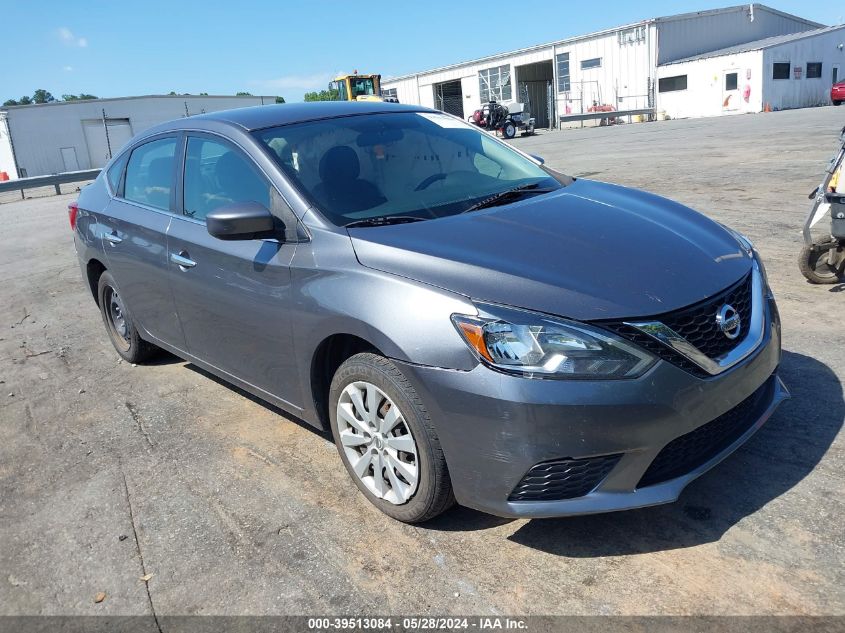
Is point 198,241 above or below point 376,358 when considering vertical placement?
above

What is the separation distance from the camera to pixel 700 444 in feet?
8.60

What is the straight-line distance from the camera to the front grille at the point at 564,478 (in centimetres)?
245

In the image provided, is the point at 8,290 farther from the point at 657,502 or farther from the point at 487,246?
the point at 657,502

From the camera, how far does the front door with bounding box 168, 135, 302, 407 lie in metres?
3.30

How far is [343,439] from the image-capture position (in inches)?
122

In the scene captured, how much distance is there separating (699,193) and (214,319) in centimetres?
823

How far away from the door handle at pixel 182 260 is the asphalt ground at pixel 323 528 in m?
0.98

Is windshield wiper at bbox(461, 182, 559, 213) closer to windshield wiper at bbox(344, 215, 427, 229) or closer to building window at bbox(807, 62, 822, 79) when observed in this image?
windshield wiper at bbox(344, 215, 427, 229)

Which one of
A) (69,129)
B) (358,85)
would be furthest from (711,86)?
(69,129)

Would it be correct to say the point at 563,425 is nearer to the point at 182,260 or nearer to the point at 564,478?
A: the point at 564,478

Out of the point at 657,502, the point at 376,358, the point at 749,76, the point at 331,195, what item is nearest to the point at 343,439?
the point at 376,358

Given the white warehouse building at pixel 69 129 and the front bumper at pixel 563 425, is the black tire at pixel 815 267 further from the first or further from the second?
the white warehouse building at pixel 69 129

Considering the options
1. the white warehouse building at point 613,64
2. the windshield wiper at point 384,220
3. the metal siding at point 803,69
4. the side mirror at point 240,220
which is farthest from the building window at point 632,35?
the side mirror at point 240,220

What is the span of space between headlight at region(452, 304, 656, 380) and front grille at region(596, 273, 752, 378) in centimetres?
4
